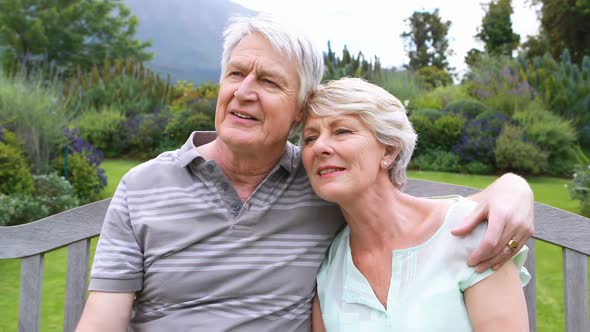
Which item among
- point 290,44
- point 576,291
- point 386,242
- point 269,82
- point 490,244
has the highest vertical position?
point 290,44

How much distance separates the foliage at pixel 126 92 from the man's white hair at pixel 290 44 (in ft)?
38.6

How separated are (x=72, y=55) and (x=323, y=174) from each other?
35637mm

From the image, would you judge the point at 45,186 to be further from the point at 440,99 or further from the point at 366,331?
the point at 440,99

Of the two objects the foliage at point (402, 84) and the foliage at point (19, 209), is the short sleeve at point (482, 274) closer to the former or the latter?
the foliage at point (19, 209)

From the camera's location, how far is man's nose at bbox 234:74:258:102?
196cm

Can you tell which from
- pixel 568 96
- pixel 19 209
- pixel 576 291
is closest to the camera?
pixel 576 291

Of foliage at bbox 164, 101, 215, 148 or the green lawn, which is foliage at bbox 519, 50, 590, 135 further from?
the green lawn

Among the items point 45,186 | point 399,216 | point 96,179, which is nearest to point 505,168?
point 96,179

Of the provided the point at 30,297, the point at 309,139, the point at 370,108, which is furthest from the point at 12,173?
the point at 370,108

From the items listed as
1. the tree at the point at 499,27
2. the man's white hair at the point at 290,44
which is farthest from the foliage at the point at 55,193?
the tree at the point at 499,27

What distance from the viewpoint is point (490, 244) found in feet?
5.55

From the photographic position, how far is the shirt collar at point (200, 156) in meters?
2.06

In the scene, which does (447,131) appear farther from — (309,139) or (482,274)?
(482,274)

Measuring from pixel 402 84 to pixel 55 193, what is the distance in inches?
360
